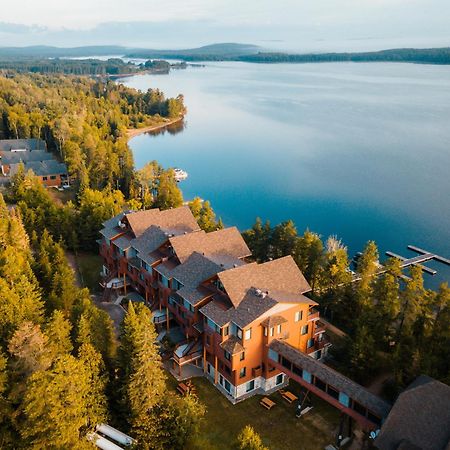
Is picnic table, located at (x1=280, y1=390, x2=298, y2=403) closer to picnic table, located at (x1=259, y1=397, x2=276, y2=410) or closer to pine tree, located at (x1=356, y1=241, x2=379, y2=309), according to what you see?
picnic table, located at (x1=259, y1=397, x2=276, y2=410)

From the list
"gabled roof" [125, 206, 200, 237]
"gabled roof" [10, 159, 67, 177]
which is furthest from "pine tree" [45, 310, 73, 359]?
"gabled roof" [10, 159, 67, 177]

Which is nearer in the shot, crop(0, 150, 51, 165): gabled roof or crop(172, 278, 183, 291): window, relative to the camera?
crop(172, 278, 183, 291): window

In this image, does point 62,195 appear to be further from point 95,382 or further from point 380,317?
point 380,317

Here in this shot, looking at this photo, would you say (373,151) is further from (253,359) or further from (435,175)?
(253,359)

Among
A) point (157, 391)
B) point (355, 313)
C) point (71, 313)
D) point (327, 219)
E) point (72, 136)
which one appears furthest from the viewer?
point (72, 136)

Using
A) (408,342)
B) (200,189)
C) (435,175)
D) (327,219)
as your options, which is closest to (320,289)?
(408,342)

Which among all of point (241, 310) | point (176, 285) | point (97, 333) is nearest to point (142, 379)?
point (97, 333)
